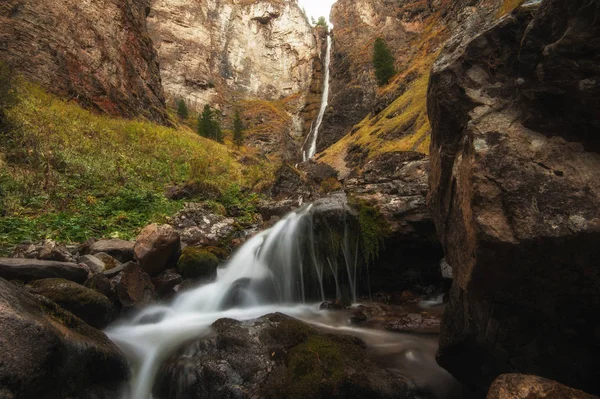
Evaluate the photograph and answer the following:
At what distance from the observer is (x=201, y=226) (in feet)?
31.1

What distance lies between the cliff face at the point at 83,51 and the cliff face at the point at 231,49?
31879 mm

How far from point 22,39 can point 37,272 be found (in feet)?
54.5

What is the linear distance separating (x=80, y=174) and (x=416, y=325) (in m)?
10.7

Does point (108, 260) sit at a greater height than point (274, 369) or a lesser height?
greater

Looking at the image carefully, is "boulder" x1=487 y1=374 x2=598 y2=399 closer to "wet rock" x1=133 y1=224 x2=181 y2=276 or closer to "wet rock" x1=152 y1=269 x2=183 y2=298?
"wet rock" x1=152 y1=269 x2=183 y2=298

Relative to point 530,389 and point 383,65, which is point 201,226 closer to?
point 530,389

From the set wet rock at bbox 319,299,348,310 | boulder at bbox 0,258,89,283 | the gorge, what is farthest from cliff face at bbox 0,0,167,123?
wet rock at bbox 319,299,348,310

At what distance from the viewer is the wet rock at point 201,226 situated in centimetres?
883

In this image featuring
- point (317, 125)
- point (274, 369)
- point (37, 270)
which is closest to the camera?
point (274, 369)

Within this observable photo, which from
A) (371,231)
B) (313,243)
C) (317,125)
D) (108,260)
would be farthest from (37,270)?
(317,125)

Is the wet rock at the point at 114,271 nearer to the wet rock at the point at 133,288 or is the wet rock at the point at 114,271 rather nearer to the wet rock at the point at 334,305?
the wet rock at the point at 133,288

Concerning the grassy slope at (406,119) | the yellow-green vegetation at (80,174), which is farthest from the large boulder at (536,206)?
the grassy slope at (406,119)

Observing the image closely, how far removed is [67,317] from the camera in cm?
332

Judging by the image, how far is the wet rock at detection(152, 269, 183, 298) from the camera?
6.48 meters
